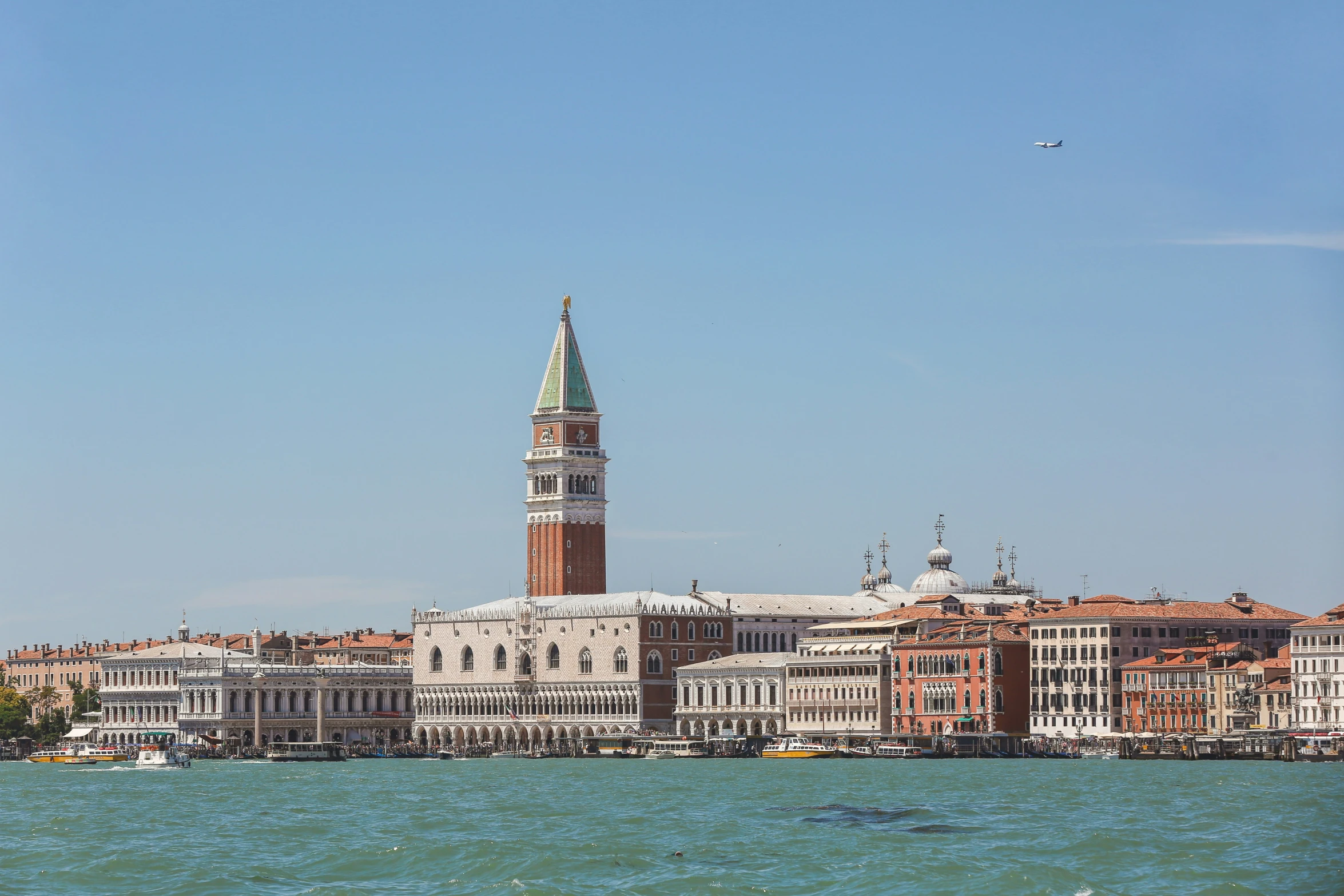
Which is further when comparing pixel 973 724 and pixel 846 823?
pixel 973 724

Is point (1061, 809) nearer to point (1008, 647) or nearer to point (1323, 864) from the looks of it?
point (1323, 864)

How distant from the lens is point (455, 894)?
151 ft

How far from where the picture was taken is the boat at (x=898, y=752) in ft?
357

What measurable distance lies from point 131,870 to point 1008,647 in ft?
228

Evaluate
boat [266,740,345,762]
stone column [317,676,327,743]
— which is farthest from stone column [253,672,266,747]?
boat [266,740,345,762]

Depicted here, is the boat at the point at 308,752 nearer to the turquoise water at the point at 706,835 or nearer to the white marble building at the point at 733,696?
the white marble building at the point at 733,696

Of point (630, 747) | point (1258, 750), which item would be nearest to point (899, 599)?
point (630, 747)

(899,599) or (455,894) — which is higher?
(899,599)

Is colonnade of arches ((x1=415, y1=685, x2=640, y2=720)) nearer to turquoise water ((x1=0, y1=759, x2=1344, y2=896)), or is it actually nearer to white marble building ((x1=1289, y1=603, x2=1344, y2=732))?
white marble building ((x1=1289, y1=603, x2=1344, y2=732))

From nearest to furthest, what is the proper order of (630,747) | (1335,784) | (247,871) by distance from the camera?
(247,871) → (1335,784) → (630,747)

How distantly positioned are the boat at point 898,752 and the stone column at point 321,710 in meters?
36.6

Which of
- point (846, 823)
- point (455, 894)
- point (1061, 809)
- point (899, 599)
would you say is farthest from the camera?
point (899, 599)

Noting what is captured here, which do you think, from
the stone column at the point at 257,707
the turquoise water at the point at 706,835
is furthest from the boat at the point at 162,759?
the turquoise water at the point at 706,835

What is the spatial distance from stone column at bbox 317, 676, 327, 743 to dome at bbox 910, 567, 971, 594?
110 ft
